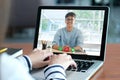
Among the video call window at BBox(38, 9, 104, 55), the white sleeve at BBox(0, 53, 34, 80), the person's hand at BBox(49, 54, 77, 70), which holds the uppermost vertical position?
the video call window at BBox(38, 9, 104, 55)

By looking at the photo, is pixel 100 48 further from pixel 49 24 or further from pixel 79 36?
pixel 49 24

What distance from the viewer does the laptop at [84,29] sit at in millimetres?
999

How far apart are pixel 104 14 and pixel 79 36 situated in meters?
0.12

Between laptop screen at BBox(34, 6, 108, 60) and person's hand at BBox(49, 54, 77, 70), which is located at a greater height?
laptop screen at BBox(34, 6, 108, 60)

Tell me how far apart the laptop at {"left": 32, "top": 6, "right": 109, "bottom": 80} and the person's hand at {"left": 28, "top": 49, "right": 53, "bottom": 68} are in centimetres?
3

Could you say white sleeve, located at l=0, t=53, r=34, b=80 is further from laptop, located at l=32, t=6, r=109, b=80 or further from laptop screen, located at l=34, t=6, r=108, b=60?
laptop screen, located at l=34, t=6, r=108, b=60

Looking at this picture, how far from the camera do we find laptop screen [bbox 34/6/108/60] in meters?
1.01

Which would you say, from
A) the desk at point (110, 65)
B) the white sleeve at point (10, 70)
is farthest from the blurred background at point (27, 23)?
the white sleeve at point (10, 70)

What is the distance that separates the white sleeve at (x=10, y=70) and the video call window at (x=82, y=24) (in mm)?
465

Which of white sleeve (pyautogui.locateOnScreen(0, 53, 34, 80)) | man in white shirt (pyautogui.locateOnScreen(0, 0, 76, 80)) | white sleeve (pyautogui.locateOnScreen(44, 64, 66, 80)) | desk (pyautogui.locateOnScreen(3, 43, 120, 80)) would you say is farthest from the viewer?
desk (pyautogui.locateOnScreen(3, 43, 120, 80))

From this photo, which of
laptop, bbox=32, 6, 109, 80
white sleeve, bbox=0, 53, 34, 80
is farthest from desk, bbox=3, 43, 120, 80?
white sleeve, bbox=0, 53, 34, 80

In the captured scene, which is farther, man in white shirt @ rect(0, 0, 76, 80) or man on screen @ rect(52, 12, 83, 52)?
A: man on screen @ rect(52, 12, 83, 52)

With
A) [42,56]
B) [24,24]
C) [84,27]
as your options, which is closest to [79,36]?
[84,27]

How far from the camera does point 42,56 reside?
0.98 meters
